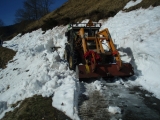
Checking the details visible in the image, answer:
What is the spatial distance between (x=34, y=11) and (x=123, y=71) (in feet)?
176

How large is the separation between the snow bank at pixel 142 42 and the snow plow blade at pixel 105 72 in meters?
0.50

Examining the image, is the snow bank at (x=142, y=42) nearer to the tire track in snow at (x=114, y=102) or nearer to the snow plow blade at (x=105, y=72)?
the snow plow blade at (x=105, y=72)

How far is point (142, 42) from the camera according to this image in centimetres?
992

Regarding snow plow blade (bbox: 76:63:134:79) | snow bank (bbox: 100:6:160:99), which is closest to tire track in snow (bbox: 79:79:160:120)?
snow plow blade (bbox: 76:63:134:79)

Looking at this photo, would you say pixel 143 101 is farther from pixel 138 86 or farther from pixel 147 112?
pixel 138 86

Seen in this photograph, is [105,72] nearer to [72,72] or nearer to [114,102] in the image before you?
[72,72]

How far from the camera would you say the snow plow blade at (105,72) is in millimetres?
8289

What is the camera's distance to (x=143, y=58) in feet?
29.9

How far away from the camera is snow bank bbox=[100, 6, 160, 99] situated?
8.10 metres

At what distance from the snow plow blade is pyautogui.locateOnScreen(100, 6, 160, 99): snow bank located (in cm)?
50

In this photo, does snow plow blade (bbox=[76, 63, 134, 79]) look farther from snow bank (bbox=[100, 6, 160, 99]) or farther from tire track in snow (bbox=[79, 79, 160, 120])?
snow bank (bbox=[100, 6, 160, 99])

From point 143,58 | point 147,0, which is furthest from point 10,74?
point 147,0

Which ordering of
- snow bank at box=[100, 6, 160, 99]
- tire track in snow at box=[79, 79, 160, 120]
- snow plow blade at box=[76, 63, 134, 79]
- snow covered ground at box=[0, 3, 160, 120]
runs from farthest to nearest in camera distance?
1. snow plow blade at box=[76, 63, 134, 79]
2. snow bank at box=[100, 6, 160, 99]
3. snow covered ground at box=[0, 3, 160, 120]
4. tire track in snow at box=[79, 79, 160, 120]

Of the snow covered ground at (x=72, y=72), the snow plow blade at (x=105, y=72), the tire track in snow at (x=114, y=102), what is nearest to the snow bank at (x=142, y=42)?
the snow covered ground at (x=72, y=72)
